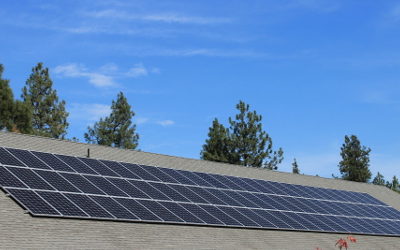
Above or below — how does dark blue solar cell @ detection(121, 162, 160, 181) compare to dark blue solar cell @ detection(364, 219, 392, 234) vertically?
above

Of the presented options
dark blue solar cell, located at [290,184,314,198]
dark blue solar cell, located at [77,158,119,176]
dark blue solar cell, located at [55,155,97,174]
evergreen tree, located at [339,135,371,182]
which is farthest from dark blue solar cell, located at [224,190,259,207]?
evergreen tree, located at [339,135,371,182]

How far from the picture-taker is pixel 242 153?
77375mm

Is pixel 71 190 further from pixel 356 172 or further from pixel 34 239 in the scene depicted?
pixel 356 172

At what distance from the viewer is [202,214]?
85.6 ft

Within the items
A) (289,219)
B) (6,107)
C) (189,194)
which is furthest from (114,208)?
(6,107)

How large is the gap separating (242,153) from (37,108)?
2535cm

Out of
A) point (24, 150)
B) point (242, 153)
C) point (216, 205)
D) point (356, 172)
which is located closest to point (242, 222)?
point (216, 205)

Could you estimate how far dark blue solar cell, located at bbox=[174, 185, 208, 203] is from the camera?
2761 cm

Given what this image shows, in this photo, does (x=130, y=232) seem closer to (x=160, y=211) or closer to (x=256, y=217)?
(x=160, y=211)

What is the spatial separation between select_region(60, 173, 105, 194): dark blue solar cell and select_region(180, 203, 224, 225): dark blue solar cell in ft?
12.9

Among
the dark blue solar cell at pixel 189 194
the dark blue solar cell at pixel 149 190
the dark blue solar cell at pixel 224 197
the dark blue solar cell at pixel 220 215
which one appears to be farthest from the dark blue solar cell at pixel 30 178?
the dark blue solar cell at pixel 224 197

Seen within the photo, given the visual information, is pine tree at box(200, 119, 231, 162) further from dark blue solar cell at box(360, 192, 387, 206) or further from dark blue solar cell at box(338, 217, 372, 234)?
dark blue solar cell at box(338, 217, 372, 234)

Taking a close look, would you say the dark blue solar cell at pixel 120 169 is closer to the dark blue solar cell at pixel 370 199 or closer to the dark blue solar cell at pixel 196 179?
the dark blue solar cell at pixel 196 179

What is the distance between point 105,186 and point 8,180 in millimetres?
4212
